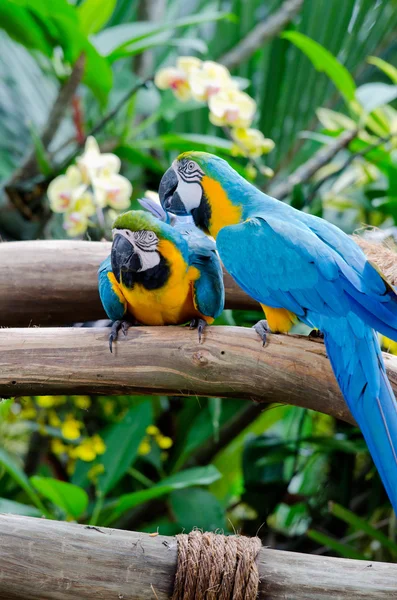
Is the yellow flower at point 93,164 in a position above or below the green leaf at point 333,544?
above

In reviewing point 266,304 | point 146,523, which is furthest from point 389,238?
point 146,523

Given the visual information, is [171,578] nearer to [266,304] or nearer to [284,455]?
[266,304]

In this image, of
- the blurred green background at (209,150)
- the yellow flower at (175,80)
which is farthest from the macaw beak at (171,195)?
the yellow flower at (175,80)

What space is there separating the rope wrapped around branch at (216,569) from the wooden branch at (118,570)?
0.02m

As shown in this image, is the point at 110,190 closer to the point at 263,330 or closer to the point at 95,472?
the point at 263,330

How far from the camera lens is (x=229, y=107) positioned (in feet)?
4.67

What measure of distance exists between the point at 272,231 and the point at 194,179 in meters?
0.16

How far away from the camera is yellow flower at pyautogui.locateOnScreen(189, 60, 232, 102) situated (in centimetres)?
141

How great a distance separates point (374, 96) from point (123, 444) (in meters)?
0.99

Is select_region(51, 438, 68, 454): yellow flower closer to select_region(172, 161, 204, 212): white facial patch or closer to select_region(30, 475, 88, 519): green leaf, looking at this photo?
select_region(30, 475, 88, 519): green leaf

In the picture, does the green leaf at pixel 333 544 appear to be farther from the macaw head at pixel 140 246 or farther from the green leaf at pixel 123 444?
the macaw head at pixel 140 246

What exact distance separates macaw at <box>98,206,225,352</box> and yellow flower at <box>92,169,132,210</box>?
0.35 m

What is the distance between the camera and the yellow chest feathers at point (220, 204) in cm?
101

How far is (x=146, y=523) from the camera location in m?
1.81
